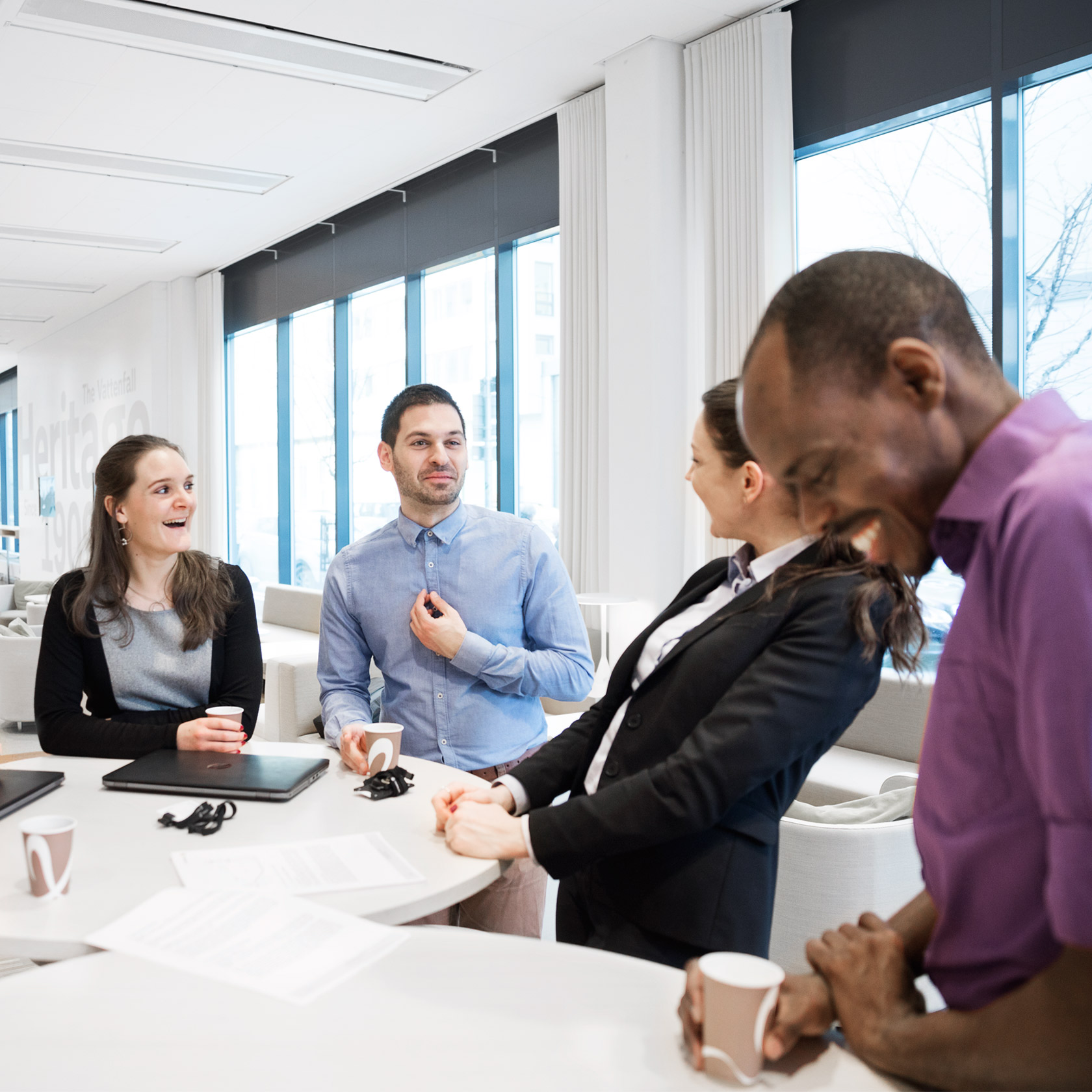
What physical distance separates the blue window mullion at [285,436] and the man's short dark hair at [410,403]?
21.6 ft

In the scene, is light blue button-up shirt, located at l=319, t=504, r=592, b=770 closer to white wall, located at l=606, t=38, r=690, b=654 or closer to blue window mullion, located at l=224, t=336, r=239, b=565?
white wall, located at l=606, t=38, r=690, b=654

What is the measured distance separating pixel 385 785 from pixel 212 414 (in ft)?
27.8

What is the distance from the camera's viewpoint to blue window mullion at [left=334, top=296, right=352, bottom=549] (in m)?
7.92

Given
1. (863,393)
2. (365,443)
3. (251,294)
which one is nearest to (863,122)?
(863,393)

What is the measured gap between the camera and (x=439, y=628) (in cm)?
215

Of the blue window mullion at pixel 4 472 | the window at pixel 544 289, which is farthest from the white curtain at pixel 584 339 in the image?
the blue window mullion at pixel 4 472

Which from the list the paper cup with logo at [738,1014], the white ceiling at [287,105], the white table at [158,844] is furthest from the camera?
the white ceiling at [287,105]

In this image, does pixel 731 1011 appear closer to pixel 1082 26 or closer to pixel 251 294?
pixel 1082 26

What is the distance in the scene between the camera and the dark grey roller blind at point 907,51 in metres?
3.60

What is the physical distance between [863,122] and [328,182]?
392cm

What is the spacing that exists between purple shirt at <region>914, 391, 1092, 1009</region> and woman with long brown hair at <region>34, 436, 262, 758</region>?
174 centimetres

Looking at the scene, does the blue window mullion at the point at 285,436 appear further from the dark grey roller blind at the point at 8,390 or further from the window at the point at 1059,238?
the dark grey roller blind at the point at 8,390

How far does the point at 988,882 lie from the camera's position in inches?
30.5

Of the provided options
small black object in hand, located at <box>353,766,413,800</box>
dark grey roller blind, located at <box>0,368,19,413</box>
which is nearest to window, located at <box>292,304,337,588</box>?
small black object in hand, located at <box>353,766,413,800</box>
